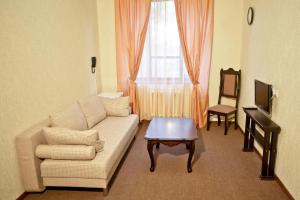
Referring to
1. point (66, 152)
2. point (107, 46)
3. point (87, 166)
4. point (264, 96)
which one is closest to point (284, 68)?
point (264, 96)

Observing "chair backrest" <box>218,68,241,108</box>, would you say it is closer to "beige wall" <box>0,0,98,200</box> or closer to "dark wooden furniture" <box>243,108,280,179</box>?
"dark wooden furniture" <box>243,108,280,179</box>

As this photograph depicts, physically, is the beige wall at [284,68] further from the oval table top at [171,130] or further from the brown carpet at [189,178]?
the oval table top at [171,130]

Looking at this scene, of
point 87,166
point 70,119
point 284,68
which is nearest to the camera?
point 87,166

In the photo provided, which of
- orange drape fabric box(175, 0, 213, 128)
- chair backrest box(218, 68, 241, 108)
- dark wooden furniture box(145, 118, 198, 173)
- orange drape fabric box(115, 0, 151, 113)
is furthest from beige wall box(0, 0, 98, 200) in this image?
chair backrest box(218, 68, 241, 108)

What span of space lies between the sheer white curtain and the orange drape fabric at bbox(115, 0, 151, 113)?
0.43 feet

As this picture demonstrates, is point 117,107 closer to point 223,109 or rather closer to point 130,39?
point 130,39

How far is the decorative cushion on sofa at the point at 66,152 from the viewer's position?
2.56 meters

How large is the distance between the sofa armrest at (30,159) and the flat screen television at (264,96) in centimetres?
268

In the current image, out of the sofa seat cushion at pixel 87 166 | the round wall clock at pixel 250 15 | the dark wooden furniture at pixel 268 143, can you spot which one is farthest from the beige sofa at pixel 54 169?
the round wall clock at pixel 250 15

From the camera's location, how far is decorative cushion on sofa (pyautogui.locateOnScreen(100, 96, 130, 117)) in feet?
13.6

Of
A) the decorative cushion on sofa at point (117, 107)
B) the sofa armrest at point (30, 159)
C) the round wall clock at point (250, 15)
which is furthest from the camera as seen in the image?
the decorative cushion on sofa at point (117, 107)

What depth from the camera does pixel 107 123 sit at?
3.85m

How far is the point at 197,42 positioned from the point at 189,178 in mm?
2627

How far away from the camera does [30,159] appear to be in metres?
2.58
